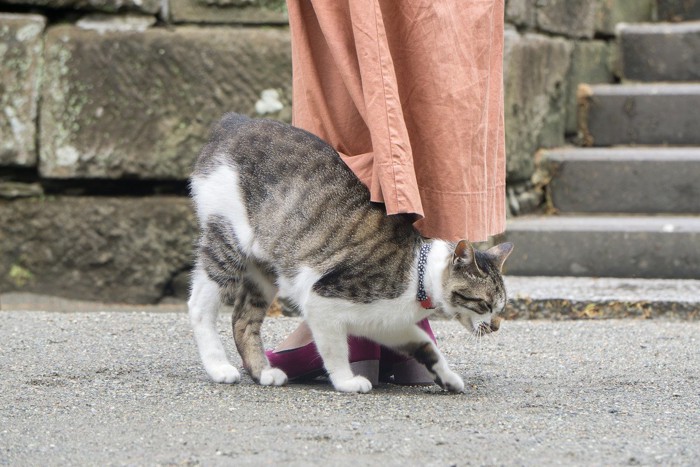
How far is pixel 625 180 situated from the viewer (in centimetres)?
529

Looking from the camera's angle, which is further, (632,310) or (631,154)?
(631,154)

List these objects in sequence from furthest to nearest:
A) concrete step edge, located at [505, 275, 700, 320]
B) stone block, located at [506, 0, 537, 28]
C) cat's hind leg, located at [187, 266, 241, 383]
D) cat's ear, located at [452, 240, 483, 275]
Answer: stone block, located at [506, 0, 537, 28]
concrete step edge, located at [505, 275, 700, 320]
cat's hind leg, located at [187, 266, 241, 383]
cat's ear, located at [452, 240, 483, 275]

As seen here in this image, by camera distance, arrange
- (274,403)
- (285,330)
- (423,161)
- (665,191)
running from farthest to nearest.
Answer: (665,191), (285,330), (423,161), (274,403)

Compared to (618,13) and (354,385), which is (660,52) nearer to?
(618,13)

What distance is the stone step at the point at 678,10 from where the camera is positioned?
643cm

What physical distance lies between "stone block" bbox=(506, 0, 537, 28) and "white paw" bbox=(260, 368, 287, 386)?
244 centimetres

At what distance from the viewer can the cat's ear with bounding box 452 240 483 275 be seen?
2871 millimetres

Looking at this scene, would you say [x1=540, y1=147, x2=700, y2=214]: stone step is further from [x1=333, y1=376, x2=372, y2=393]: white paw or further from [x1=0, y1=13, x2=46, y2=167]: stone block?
[x1=333, y1=376, x2=372, y2=393]: white paw

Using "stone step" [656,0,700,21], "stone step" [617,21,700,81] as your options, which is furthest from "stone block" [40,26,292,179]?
"stone step" [656,0,700,21]

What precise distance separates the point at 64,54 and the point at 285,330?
1602 mm

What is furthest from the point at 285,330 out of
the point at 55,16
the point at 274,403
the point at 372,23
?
the point at 55,16

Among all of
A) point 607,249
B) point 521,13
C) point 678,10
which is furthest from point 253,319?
point 678,10

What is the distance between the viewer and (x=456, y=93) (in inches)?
116

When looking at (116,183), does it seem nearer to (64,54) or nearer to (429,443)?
(64,54)
